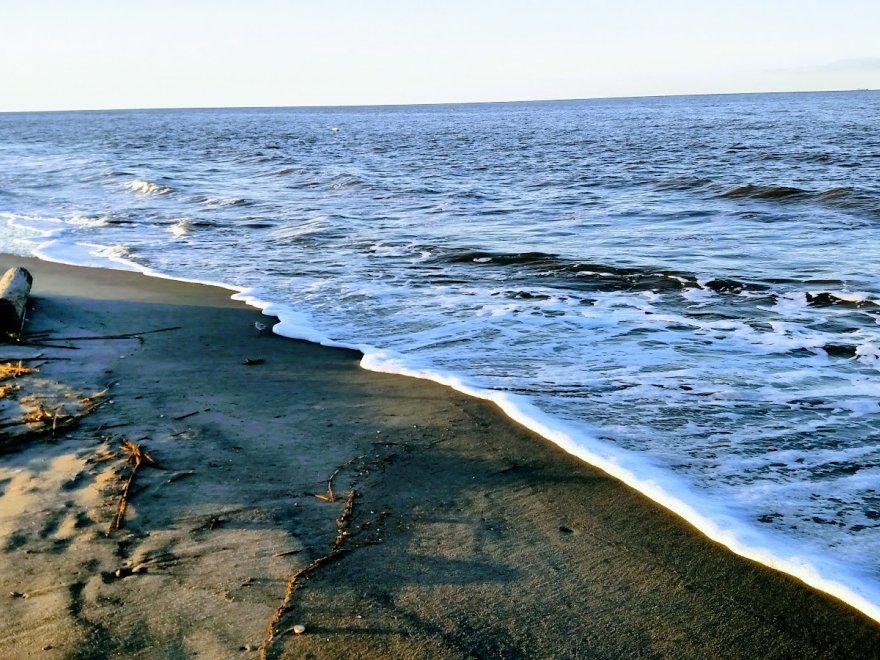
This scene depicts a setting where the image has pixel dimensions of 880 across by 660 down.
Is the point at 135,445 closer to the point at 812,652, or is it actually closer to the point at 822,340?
the point at 812,652

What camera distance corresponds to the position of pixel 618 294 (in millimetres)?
8664

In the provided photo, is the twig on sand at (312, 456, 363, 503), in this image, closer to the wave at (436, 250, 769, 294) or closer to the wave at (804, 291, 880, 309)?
the wave at (436, 250, 769, 294)

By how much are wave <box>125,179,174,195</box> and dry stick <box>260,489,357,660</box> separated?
1727 cm

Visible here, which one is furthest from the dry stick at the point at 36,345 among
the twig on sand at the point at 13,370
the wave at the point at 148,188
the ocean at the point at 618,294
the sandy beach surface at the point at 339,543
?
the wave at the point at 148,188

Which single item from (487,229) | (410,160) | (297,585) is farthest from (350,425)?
(410,160)

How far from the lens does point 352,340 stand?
694 cm

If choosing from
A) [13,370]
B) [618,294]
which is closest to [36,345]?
[13,370]

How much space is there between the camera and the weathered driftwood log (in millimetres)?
6663

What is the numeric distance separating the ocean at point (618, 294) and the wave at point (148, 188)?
0.59ft

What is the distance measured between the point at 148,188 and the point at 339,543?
60.8ft

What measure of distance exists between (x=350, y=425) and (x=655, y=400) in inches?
79.5

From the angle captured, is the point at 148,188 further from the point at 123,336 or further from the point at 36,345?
the point at 36,345

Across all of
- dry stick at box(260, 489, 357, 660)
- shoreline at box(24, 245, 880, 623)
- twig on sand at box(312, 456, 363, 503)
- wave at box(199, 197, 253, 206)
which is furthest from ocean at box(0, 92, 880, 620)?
dry stick at box(260, 489, 357, 660)

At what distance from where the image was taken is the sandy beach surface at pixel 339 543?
2.88 m
